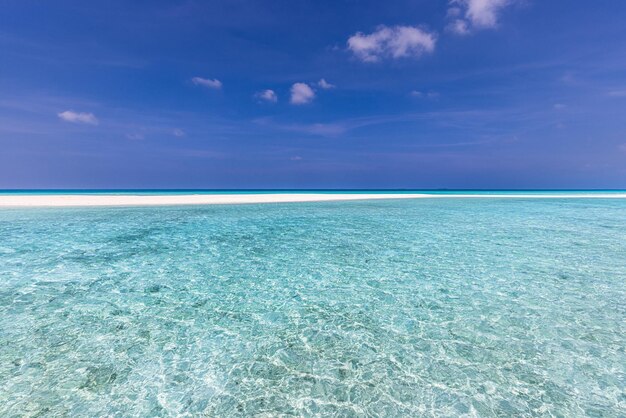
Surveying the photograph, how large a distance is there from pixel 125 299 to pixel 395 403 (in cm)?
551

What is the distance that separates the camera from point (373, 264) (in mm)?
8867

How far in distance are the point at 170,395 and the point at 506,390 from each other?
12.8 feet

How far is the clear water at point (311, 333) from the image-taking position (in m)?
3.50

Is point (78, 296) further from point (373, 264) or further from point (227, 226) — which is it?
point (227, 226)

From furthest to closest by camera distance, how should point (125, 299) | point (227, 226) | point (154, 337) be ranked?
1. point (227, 226)
2. point (125, 299)
3. point (154, 337)

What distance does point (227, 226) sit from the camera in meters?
16.1

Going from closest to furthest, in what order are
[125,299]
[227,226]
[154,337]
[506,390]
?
[506,390], [154,337], [125,299], [227,226]

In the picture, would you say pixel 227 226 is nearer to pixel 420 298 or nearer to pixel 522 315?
pixel 420 298

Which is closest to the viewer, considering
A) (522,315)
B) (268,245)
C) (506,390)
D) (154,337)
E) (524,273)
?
(506,390)

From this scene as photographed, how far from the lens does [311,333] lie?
4996 millimetres

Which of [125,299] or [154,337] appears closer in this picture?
[154,337]

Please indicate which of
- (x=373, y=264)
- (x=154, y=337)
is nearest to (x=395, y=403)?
(x=154, y=337)

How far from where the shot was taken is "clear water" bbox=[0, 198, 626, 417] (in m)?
3.50

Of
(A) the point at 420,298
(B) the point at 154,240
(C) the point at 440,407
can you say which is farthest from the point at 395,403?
(B) the point at 154,240
